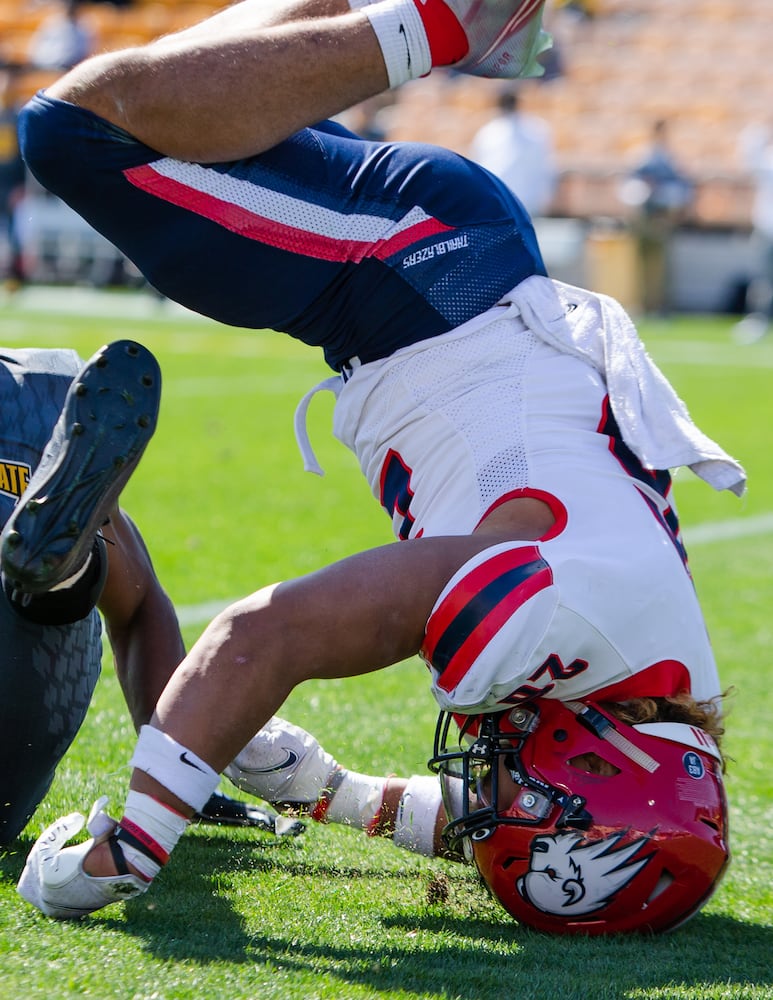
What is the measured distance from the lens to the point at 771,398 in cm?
1020

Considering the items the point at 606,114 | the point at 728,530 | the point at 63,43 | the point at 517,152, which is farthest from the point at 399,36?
the point at 606,114

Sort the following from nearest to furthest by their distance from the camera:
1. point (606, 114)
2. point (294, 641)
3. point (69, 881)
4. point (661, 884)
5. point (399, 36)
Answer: point (69, 881) → point (294, 641) → point (661, 884) → point (399, 36) → point (606, 114)

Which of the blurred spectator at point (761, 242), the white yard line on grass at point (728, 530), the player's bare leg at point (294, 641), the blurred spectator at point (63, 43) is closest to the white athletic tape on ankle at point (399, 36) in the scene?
the player's bare leg at point (294, 641)

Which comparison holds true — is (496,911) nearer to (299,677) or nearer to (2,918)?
(299,677)

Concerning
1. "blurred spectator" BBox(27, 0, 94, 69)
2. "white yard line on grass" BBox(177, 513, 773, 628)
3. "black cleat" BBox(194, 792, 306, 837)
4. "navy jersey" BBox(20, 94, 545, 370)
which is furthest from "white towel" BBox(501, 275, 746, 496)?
"blurred spectator" BBox(27, 0, 94, 69)

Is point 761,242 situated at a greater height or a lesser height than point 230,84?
lesser

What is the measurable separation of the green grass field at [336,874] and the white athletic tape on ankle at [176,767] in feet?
0.70

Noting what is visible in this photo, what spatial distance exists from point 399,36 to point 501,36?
0.29 metres

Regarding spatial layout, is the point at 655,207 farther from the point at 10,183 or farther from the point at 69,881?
the point at 69,881

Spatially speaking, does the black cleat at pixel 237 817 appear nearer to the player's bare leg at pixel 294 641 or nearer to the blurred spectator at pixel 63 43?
the player's bare leg at pixel 294 641

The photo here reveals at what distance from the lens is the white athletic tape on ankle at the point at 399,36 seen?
242cm

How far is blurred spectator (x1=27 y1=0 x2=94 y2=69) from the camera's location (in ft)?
61.0

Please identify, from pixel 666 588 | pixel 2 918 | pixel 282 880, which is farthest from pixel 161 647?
pixel 666 588

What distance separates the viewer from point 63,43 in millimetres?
19094
